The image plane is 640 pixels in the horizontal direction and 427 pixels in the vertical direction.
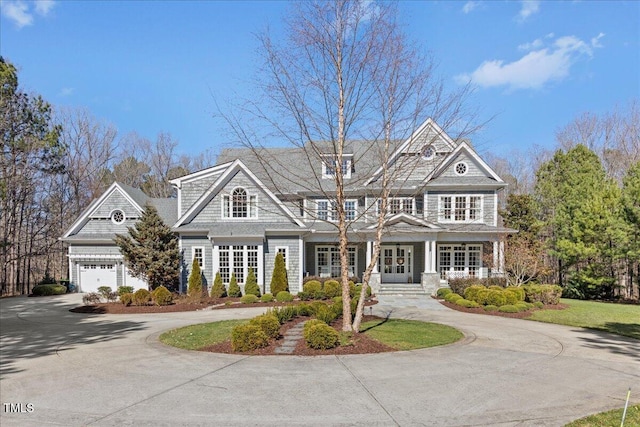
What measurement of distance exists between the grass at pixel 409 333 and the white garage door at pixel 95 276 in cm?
1877

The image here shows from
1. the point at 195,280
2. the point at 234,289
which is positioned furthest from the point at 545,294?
the point at 195,280

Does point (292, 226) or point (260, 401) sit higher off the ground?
point (292, 226)

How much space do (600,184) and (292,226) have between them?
19190mm

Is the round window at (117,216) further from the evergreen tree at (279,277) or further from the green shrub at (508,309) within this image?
the green shrub at (508,309)

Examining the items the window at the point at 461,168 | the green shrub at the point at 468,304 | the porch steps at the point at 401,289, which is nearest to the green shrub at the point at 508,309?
the green shrub at the point at 468,304

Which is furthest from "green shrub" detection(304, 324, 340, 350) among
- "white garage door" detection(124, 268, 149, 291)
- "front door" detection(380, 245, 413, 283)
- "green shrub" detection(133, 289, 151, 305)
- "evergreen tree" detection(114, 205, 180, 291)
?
"white garage door" detection(124, 268, 149, 291)

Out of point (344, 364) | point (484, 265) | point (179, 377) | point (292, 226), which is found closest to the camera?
point (179, 377)

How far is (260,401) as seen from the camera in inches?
237

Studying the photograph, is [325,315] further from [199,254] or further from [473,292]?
[199,254]

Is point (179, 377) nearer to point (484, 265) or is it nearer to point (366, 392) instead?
point (366, 392)

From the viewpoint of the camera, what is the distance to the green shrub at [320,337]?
902 centimetres

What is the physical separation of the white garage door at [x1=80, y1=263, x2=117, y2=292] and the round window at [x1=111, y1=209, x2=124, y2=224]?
2.75 meters

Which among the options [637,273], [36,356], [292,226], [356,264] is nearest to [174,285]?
[292,226]

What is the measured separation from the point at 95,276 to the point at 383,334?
20.8 meters
